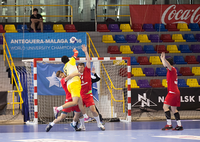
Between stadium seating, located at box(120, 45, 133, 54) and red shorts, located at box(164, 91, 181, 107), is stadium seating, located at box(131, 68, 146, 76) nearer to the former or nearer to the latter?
stadium seating, located at box(120, 45, 133, 54)

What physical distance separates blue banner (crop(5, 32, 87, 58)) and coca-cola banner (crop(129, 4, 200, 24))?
3883 mm

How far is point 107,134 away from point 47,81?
3.77 m

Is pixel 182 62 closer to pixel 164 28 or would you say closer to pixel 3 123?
pixel 164 28

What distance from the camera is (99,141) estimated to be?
6.58 metres

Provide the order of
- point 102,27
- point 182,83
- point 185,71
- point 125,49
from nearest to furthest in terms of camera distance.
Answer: point 182,83, point 185,71, point 125,49, point 102,27

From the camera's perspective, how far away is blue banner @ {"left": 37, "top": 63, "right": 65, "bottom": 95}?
10.6 meters

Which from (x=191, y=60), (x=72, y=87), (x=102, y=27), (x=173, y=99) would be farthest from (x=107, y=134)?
(x=102, y=27)

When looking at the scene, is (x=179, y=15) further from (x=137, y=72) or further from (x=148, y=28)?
(x=137, y=72)

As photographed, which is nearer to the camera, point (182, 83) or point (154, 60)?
point (182, 83)

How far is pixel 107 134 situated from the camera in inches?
298

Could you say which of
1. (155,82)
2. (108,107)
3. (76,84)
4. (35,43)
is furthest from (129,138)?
(35,43)

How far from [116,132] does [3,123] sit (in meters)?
3.92

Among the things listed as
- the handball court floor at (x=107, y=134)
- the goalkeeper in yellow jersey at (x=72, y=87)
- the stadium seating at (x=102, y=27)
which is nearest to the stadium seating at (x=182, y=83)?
the stadium seating at (x=102, y=27)

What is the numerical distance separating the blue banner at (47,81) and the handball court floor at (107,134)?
5.12ft
